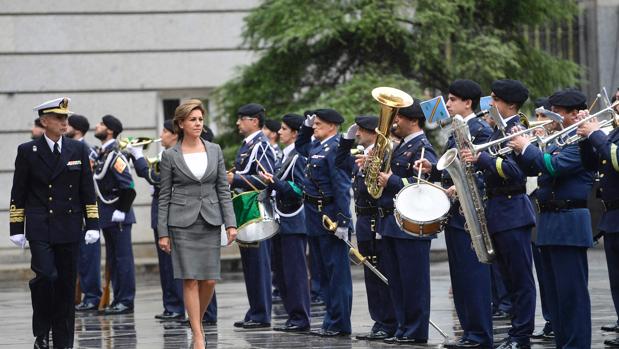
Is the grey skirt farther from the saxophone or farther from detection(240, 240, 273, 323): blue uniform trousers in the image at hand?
detection(240, 240, 273, 323): blue uniform trousers

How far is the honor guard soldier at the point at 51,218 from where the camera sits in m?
12.4

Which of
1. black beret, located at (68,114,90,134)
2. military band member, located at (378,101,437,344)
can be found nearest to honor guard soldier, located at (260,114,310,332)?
military band member, located at (378,101,437,344)

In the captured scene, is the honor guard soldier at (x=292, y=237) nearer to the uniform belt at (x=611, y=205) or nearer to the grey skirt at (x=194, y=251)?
the grey skirt at (x=194, y=251)

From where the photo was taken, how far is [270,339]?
529 inches

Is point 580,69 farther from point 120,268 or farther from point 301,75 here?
point 120,268

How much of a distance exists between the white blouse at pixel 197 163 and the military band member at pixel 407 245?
154 centimetres

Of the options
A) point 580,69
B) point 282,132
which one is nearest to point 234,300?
point 282,132

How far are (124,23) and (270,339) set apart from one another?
11.6 metres

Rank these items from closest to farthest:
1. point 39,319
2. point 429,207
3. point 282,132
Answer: point 429,207, point 39,319, point 282,132

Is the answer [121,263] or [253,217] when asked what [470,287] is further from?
[121,263]

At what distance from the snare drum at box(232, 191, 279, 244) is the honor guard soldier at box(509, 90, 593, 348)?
12.0 feet

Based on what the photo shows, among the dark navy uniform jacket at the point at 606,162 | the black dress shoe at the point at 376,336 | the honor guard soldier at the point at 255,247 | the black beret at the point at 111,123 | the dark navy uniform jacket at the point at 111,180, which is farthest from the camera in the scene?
the black beret at the point at 111,123

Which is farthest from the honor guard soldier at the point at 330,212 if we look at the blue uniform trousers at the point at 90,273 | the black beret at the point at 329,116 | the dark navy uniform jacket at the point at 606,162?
the blue uniform trousers at the point at 90,273

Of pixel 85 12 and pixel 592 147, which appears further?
pixel 85 12
